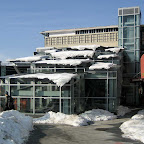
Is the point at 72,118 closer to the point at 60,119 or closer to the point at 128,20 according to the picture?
the point at 60,119

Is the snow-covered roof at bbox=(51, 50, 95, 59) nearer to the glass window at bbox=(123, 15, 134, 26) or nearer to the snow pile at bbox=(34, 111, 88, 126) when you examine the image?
the glass window at bbox=(123, 15, 134, 26)

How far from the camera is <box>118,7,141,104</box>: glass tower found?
35031 mm

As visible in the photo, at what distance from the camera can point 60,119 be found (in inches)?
762

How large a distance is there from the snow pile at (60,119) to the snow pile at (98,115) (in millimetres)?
2054

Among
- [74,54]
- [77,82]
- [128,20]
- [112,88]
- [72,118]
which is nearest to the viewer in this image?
[72,118]

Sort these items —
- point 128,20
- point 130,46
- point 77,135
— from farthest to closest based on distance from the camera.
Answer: point 128,20 → point 130,46 → point 77,135

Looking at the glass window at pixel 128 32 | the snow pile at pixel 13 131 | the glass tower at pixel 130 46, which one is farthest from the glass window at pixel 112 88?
the glass window at pixel 128 32

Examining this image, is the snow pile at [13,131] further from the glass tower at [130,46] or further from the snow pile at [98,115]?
the glass tower at [130,46]

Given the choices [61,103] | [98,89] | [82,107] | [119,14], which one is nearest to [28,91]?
[61,103]

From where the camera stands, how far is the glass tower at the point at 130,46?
35031 mm

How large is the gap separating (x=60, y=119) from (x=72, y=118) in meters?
0.95

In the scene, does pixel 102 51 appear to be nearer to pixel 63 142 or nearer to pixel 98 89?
pixel 98 89

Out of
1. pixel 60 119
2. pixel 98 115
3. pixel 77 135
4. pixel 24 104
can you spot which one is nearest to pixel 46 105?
pixel 24 104

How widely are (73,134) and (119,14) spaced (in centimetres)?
2515
